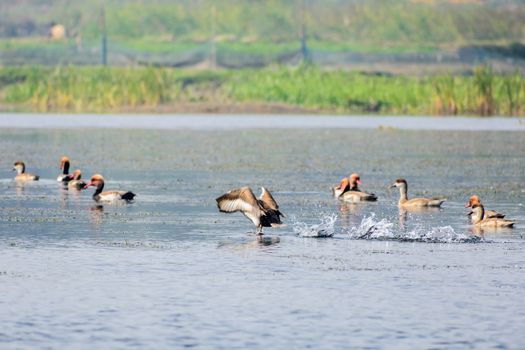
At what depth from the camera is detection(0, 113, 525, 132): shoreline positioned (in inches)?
2483

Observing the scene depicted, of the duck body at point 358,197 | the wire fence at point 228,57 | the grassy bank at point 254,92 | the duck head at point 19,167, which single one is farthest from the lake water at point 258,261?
the wire fence at point 228,57

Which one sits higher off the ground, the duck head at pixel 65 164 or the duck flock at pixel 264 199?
the duck head at pixel 65 164

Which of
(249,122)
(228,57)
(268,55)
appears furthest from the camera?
(268,55)

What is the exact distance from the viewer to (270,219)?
80.0 feet

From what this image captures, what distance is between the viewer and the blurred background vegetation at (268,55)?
77812mm

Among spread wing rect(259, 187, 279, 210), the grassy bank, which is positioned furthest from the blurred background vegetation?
spread wing rect(259, 187, 279, 210)

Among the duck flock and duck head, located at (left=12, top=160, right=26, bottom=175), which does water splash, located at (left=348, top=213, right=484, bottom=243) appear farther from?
duck head, located at (left=12, top=160, right=26, bottom=175)

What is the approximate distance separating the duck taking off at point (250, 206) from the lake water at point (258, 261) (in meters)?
0.42

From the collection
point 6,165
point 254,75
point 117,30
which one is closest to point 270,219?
point 6,165

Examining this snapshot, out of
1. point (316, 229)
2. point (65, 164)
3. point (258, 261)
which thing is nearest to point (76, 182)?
point (65, 164)

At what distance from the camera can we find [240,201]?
79.5 ft

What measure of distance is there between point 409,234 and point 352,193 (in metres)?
6.21

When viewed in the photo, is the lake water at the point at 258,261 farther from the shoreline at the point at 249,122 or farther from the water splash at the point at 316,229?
the shoreline at the point at 249,122

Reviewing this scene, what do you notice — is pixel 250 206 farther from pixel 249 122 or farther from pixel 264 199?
pixel 249 122
